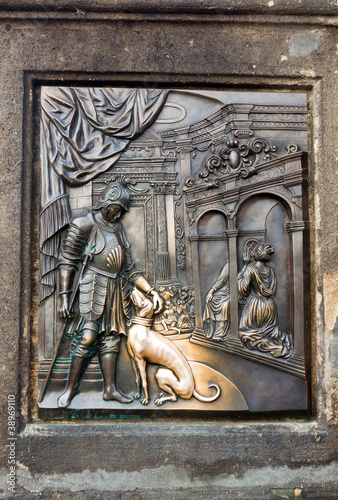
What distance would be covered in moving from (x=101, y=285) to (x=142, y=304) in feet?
1.45

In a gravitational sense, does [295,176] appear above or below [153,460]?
above

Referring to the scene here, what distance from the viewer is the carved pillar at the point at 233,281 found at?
3.64 metres

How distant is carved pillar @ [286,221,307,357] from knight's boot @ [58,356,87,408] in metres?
2.09

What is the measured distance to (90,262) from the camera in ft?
12.0

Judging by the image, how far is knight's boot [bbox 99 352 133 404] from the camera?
3551 mm

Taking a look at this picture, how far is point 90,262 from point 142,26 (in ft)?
8.06

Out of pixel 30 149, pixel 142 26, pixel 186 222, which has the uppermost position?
pixel 142 26

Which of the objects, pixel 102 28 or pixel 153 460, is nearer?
pixel 153 460

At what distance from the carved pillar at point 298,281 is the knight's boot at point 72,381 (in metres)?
2.09

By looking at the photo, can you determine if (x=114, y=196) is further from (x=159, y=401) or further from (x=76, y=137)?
(x=159, y=401)

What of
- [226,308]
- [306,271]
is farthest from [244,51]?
[226,308]

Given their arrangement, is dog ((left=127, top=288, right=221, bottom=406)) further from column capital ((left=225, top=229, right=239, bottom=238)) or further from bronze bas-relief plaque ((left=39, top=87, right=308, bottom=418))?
column capital ((left=225, top=229, right=239, bottom=238))

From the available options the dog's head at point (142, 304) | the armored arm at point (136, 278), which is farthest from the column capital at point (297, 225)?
the dog's head at point (142, 304)

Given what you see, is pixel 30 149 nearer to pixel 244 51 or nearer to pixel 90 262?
pixel 90 262
